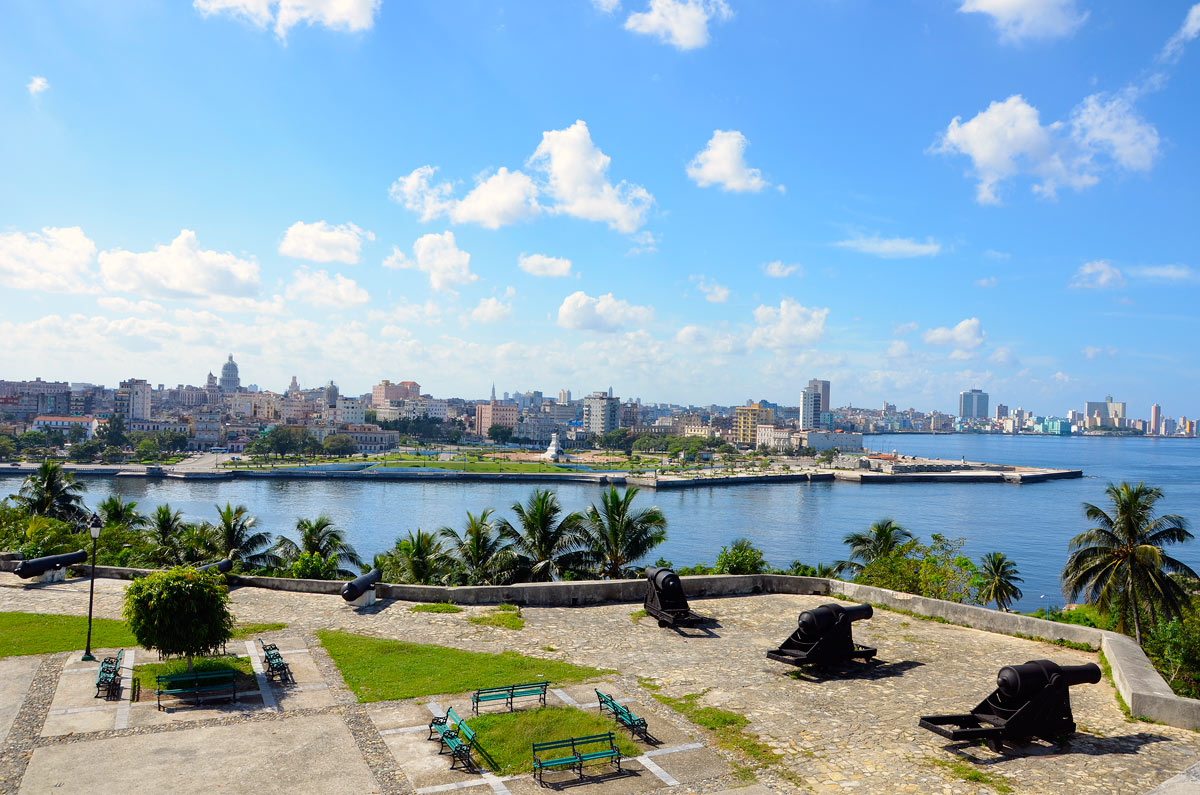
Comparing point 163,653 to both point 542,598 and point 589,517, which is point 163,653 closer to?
point 542,598

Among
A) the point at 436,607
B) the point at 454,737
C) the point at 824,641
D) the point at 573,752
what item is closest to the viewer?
the point at 573,752

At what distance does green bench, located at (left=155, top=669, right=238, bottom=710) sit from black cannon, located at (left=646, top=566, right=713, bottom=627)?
7.38 metres

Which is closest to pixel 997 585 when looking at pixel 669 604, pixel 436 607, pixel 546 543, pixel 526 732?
pixel 546 543

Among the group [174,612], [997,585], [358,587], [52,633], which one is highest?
[174,612]

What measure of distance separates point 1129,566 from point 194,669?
72.7ft

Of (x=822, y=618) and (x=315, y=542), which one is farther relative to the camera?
(x=315, y=542)

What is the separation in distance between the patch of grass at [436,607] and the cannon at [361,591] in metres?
0.94

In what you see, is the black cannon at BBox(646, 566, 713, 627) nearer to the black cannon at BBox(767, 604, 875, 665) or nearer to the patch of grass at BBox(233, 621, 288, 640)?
the black cannon at BBox(767, 604, 875, 665)

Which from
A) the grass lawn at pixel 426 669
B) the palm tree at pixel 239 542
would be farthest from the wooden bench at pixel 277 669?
the palm tree at pixel 239 542

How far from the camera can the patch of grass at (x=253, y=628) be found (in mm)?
13337

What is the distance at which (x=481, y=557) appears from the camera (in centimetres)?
2180

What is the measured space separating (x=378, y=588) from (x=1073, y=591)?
62.1 feet

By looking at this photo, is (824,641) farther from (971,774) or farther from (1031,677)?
(971,774)

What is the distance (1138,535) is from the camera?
20.6 metres
